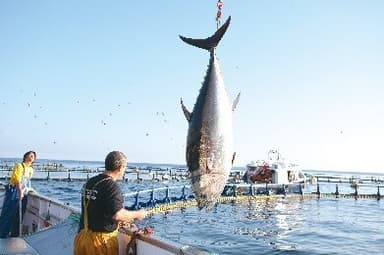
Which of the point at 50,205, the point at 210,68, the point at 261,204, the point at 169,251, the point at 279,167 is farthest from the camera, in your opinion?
the point at 279,167

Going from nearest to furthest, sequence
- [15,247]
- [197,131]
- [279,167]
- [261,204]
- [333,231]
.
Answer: [197,131]
[15,247]
[333,231]
[261,204]
[279,167]

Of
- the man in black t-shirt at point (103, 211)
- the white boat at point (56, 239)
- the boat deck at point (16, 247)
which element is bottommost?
the boat deck at point (16, 247)

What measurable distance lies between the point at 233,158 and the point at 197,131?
0.39 m

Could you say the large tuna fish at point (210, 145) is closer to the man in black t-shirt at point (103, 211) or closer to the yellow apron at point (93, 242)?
the man in black t-shirt at point (103, 211)

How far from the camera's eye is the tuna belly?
3.23m

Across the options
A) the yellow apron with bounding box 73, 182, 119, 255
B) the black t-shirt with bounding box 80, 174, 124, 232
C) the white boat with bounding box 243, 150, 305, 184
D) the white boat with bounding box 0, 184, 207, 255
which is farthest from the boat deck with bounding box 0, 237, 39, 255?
the white boat with bounding box 243, 150, 305, 184

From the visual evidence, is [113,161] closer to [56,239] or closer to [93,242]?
[93,242]

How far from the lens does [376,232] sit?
82.7 ft

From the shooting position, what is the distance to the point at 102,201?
454cm

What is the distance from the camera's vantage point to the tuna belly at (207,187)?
10.6ft

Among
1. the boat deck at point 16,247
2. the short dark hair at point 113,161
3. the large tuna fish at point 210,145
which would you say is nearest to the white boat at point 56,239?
the boat deck at point 16,247

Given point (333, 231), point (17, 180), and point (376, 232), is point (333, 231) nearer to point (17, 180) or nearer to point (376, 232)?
point (376, 232)

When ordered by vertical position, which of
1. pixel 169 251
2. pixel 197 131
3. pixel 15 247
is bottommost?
pixel 15 247

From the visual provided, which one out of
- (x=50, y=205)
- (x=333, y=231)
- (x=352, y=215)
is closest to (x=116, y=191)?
(x=50, y=205)
